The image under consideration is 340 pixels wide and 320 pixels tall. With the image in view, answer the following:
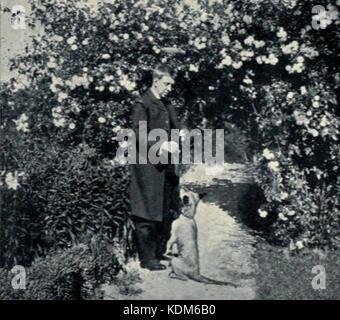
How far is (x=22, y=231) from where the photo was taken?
5.16 m

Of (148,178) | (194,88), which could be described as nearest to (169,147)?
(148,178)

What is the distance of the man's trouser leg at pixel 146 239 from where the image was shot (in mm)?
5312

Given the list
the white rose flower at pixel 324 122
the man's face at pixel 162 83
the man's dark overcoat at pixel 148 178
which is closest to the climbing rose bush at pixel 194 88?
the white rose flower at pixel 324 122

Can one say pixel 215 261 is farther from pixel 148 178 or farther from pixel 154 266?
pixel 148 178

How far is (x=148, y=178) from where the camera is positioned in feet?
17.3

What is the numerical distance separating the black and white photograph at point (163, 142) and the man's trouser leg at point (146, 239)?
1cm

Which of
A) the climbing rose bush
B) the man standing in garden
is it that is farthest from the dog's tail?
the climbing rose bush

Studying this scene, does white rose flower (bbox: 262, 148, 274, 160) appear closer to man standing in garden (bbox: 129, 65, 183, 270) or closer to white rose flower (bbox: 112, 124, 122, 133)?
man standing in garden (bbox: 129, 65, 183, 270)

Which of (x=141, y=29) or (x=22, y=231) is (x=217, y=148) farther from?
(x=22, y=231)

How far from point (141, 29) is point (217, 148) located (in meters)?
2.25

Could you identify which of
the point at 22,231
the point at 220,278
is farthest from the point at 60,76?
the point at 220,278

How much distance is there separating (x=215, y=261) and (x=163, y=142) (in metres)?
1.32

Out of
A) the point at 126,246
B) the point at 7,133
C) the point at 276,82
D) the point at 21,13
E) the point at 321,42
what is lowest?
the point at 126,246

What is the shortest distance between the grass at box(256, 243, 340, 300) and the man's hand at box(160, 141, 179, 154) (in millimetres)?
1397
